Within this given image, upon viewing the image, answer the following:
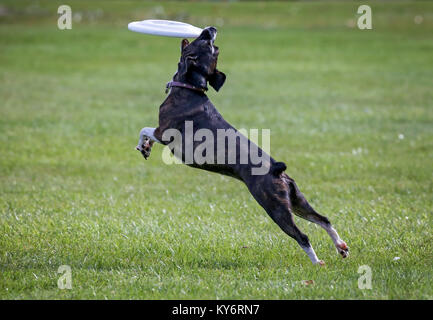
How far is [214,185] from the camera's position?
1009cm

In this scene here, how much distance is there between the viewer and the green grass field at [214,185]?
5.74 m

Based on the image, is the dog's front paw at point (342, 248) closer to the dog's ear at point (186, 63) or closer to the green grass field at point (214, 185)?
the green grass field at point (214, 185)

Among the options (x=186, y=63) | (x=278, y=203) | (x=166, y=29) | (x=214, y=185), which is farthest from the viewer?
(x=214, y=185)

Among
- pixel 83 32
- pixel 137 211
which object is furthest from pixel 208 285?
pixel 83 32

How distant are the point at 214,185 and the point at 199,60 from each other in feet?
13.9

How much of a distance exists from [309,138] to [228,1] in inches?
1376

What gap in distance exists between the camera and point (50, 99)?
18594 millimetres

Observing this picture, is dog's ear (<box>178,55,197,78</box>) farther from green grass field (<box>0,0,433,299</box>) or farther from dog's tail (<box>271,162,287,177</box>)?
green grass field (<box>0,0,433,299</box>)

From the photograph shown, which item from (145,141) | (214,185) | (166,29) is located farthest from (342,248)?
(214,185)

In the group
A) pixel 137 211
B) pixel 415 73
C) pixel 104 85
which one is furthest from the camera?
pixel 415 73

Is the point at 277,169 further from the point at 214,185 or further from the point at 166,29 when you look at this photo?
the point at 214,185

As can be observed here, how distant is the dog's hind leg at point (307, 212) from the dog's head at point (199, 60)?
126 centimetres

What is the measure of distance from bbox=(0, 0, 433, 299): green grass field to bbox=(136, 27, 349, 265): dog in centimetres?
46
